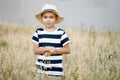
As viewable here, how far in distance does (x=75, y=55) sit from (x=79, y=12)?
1.32 ft

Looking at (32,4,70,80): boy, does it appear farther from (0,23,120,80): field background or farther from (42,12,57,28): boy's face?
(0,23,120,80): field background

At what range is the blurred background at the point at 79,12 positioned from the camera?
3.05m

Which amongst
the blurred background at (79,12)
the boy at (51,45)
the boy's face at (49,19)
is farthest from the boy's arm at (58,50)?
the blurred background at (79,12)

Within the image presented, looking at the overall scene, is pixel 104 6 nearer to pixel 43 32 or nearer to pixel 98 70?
pixel 98 70

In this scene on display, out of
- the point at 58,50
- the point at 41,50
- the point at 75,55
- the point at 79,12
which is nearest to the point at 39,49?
the point at 41,50

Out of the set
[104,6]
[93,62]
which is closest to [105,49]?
[93,62]

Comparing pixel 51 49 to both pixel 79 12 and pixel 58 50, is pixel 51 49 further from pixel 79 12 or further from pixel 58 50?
pixel 79 12

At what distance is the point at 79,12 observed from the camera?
307cm

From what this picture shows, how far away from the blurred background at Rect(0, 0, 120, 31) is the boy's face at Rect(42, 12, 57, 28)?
726 millimetres

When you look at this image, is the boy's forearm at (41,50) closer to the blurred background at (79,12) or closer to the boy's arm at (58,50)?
the boy's arm at (58,50)

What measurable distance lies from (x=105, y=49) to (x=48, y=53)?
0.80 metres

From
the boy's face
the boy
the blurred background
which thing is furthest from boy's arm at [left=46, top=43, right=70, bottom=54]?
the blurred background

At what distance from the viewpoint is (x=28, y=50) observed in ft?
9.80

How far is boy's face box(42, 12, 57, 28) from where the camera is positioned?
2.27m
